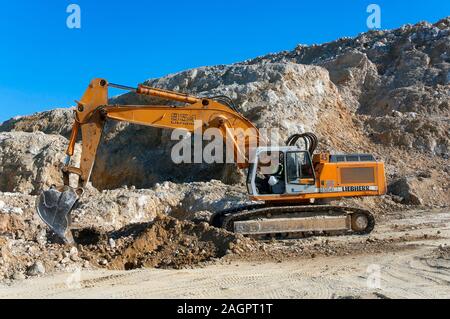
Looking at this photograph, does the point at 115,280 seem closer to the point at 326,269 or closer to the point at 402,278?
the point at 326,269

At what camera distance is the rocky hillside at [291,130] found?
18.0 meters

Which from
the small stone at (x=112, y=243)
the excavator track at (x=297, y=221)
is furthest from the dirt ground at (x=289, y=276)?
the small stone at (x=112, y=243)

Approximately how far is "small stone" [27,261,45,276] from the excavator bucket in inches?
44.5

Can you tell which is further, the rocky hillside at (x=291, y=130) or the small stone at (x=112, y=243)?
the rocky hillside at (x=291, y=130)

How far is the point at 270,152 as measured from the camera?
10477 millimetres

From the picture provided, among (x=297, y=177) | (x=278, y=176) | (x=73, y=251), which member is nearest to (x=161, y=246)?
(x=73, y=251)

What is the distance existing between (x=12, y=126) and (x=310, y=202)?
23.6 metres

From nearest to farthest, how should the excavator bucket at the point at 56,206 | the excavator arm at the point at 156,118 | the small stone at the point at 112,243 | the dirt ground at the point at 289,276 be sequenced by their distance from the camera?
the dirt ground at the point at 289,276
the excavator bucket at the point at 56,206
the small stone at the point at 112,243
the excavator arm at the point at 156,118

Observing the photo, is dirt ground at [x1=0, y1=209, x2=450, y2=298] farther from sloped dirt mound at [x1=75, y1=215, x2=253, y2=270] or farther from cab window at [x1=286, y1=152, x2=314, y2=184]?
cab window at [x1=286, y1=152, x2=314, y2=184]

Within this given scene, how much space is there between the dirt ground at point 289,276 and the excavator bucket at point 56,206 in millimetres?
1192

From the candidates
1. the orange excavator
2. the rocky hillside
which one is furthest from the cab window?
the rocky hillside

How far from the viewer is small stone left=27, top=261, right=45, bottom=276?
24.0 feet

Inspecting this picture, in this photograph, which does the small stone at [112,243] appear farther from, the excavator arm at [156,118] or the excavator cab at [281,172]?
the excavator cab at [281,172]

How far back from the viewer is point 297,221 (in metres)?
10.2
